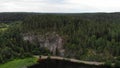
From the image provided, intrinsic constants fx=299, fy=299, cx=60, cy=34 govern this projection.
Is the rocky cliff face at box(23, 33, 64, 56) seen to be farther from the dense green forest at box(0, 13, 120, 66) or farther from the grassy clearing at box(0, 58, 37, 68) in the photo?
the grassy clearing at box(0, 58, 37, 68)

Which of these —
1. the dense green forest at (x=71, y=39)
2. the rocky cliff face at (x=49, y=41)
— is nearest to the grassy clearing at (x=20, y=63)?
the dense green forest at (x=71, y=39)

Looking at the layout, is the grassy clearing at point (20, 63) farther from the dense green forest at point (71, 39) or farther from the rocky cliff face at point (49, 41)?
the rocky cliff face at point (49, 41)

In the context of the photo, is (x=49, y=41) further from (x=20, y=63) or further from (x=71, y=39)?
(x=20, y=63)

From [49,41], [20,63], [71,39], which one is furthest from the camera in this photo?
[49,41]


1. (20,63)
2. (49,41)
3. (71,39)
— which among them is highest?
(71,39)

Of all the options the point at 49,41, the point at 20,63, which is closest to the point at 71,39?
the point at 49,41

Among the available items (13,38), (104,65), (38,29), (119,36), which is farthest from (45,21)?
(104,65)

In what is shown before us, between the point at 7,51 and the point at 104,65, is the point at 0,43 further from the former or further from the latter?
the point at 104,65
